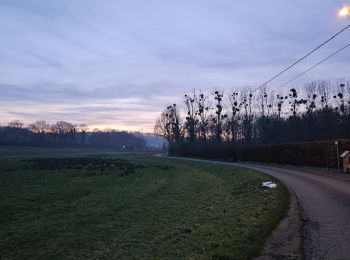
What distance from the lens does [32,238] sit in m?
13.5

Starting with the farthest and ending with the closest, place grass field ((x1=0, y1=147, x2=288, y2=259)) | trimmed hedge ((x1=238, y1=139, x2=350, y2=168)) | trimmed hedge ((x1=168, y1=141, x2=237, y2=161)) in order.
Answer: trimmed hedge ((x1=168, y1=141, x2=237, y2=161)) < trimmed hedge ((x1=238, y1=139, x2=350, y2=168)) < grass field ((x1=0, y1=147, x2=288, y2=259))

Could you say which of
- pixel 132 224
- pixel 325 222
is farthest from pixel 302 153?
pixel 325 222

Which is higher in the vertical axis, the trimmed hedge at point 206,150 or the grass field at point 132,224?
the trimmed hedge at point 206,150

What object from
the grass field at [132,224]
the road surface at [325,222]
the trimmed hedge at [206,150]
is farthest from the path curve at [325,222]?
the trimmed hedge at [206,150]

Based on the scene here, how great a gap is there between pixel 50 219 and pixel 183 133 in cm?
9839

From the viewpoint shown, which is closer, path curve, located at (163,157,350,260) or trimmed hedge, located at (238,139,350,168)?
path curve, located at (163,157,350,260)

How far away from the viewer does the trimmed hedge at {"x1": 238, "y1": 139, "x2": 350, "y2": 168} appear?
35.5 m

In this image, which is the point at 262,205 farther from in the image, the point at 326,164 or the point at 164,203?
the point at 326,164

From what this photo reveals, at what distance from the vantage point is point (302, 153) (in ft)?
137

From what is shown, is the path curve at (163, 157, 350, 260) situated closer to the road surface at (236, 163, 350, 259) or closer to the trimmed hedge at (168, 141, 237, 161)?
the road surface at (236, 163, 350, 259)

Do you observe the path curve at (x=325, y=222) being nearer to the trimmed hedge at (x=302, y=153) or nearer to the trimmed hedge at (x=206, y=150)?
the trimmed hedge at (x=302, y=153)

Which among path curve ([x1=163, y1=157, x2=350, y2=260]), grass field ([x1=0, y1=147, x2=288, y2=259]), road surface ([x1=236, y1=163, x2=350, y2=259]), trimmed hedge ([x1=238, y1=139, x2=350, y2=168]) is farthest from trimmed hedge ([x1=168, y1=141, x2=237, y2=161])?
road surface ([x1=236, y1=163, x2=350, y2=259])

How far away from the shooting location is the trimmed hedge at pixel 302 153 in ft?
116

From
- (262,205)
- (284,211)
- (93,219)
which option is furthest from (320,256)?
(93,219)
